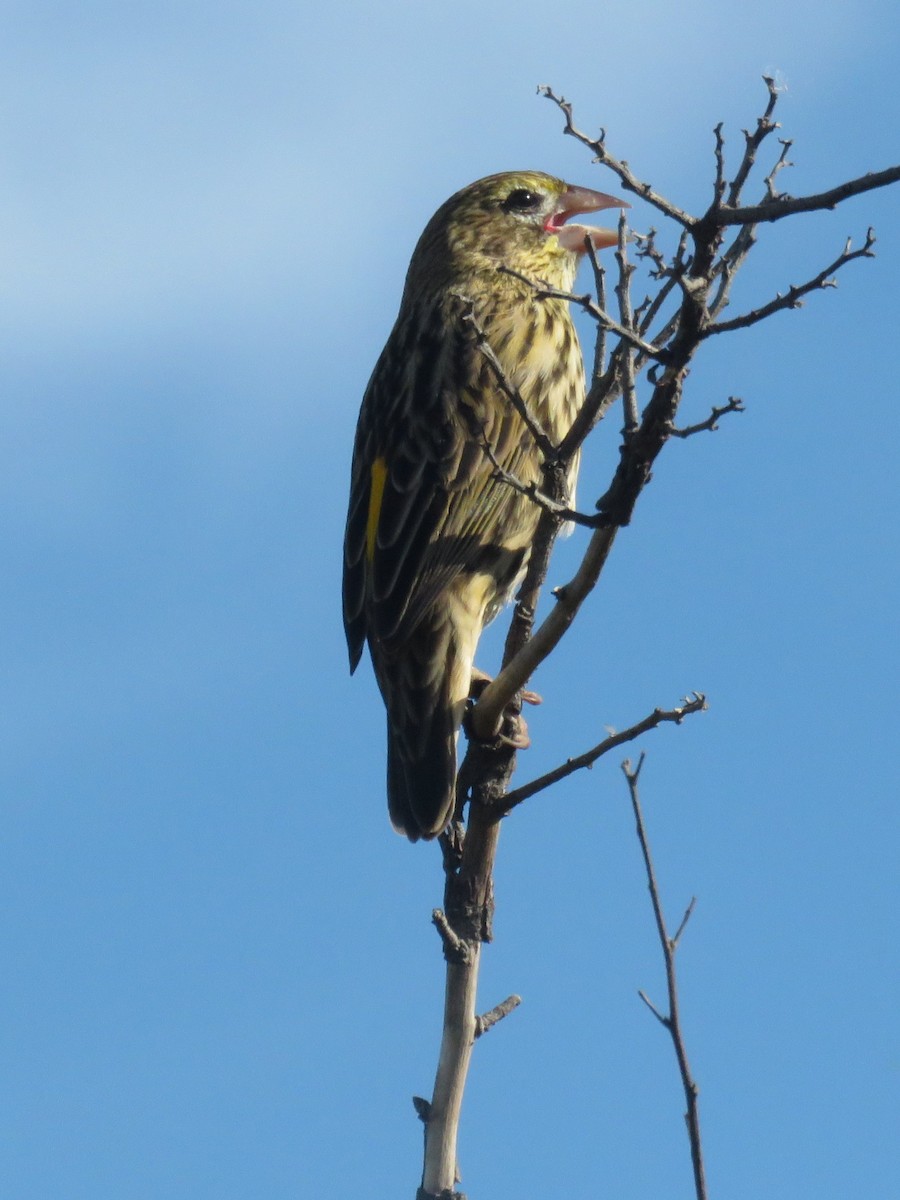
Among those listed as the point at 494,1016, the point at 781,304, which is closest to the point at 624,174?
the point at 781,304

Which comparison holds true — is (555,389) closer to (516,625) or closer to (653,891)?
(516,625)

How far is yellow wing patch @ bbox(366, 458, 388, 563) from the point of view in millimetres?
6273

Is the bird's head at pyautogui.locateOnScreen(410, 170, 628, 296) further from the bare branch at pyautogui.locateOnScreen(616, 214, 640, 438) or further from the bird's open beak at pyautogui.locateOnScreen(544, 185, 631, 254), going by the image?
A: the bare branch at pyautogui.locateOnScreen(616, 214, 640, 438)

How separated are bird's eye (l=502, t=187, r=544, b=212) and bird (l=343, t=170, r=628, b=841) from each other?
616 mm

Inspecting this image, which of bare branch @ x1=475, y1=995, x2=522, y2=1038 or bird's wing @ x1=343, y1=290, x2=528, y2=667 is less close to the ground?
bird's wing @ x1=343, y1=290, x2=528, y2=667

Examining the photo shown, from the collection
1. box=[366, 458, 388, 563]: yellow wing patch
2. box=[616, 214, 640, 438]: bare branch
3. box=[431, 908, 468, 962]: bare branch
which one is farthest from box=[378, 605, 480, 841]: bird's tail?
box=[616, 214, 640, 438]: bare branch

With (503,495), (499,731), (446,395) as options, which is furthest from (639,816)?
(446,395)

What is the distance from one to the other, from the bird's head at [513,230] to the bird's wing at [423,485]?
1.00m

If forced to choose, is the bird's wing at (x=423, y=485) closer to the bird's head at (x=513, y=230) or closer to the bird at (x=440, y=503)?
the bird at (x=440, y=503)

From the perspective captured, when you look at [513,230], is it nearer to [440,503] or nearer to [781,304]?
[440,503]

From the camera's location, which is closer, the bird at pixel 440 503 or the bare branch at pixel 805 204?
the bare branch at pixel 805 204

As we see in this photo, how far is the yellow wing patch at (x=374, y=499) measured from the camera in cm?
627

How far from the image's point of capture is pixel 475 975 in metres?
4.66

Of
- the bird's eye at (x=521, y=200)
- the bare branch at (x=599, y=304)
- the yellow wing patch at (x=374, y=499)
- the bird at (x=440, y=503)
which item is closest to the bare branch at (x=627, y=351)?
the bare branch at (x=599, y=304)
